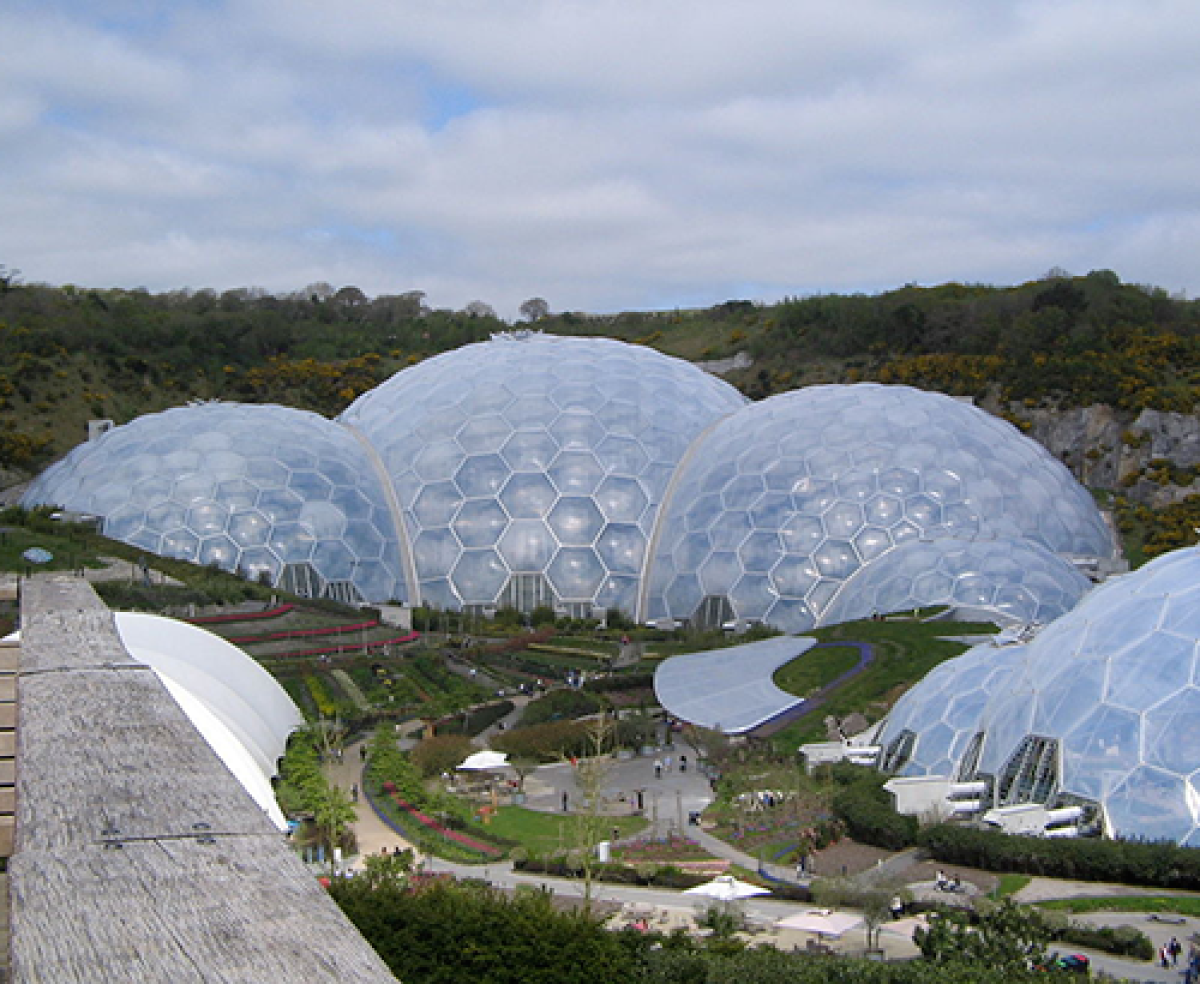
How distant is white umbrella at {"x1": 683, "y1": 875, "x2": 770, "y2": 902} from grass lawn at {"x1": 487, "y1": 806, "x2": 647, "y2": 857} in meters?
3.63

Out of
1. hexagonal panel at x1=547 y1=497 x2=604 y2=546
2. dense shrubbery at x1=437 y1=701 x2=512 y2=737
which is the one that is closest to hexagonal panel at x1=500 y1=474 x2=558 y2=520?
hexagonal panel at x1=547 y1=497 x2=604 y2=546

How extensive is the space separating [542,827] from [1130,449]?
39148mm

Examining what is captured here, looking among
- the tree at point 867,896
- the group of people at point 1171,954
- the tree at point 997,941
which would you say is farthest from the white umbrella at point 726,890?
the group of people at point 1171,954

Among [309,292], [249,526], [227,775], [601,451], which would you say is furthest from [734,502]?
[309,292]

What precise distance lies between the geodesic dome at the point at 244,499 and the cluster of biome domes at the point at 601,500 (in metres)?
0.07

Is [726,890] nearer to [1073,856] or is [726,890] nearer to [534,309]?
[1073,856]

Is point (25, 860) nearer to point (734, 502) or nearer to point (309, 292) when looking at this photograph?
point (734, 502)

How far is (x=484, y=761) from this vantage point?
81.1 feet

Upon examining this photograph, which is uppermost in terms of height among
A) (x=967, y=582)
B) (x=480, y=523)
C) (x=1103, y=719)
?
(x=480, y=523)

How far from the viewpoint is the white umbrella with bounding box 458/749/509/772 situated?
24.5m

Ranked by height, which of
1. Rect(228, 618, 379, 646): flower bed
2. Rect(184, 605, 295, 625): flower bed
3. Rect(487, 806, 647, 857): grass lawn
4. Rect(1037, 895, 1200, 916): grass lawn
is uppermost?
Rect(184, 605, 295, 625): flower bed

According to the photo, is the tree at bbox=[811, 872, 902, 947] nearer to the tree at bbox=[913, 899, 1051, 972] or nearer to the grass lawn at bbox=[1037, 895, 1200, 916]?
the tree at bbox=[913, 899, 1051, 972]

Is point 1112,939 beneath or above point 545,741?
above

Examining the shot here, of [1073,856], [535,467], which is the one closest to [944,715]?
[1073,856]
